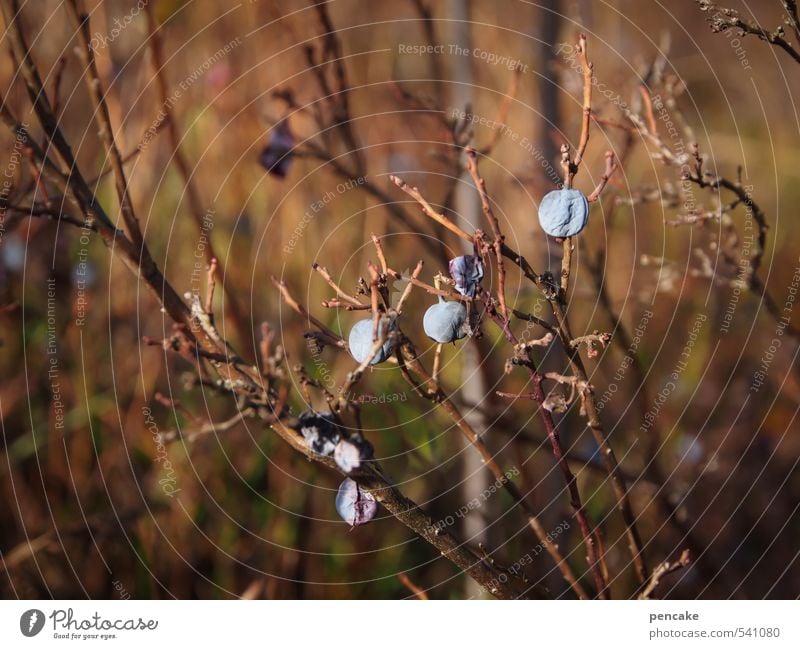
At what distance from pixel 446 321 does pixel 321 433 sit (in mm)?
114

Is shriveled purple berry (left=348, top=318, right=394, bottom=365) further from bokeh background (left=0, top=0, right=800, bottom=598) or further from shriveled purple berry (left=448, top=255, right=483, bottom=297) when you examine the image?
bokeh background (left=0, top=0, right=800, bottom=598)

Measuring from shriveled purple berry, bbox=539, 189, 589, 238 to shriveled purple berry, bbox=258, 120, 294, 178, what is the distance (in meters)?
0.40

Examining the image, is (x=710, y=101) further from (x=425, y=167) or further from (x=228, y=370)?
(x=228, y=370)

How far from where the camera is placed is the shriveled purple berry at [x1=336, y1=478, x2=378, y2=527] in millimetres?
541

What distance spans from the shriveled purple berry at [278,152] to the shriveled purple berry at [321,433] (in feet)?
1.30

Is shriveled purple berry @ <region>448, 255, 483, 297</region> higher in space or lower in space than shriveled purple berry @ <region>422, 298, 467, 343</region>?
higher

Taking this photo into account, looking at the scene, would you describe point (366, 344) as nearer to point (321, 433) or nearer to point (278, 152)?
point (321, 433)

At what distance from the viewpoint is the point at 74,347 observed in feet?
3.74

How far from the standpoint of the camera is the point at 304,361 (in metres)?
1.18

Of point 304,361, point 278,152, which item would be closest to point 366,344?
point 278,152

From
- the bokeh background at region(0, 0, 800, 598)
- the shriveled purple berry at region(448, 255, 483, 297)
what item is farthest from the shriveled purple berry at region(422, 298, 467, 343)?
the bokeh background at region(0, 0, 800, 598)

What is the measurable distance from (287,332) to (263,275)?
119 mm
